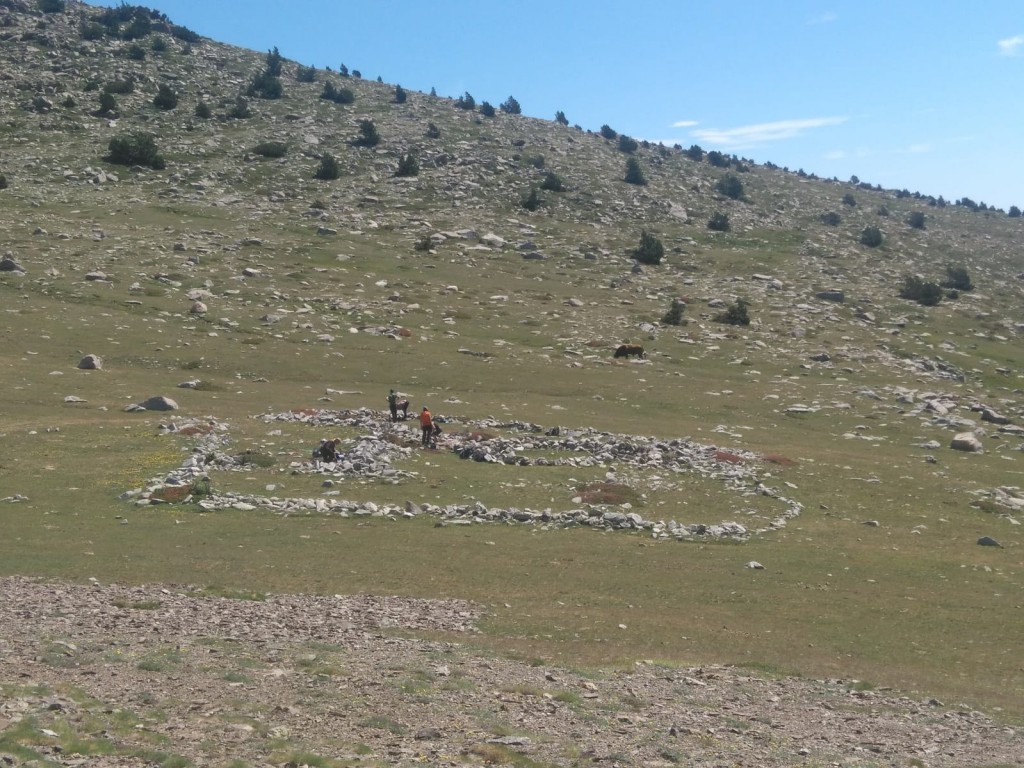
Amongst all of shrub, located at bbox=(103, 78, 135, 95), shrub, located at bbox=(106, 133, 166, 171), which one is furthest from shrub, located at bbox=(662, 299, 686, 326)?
shrub, located at bbox=(103, 78, 135, 95)

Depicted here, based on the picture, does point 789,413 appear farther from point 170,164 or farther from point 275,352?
point 170,164

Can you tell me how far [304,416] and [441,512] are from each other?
46.9 feet

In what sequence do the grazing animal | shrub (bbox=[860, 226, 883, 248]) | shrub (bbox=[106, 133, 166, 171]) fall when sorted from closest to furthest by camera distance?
the grazing animal → shrub (bbox=[106, 133, 166, 171]) → shrub (bbox=[860, 226, 883, 248])

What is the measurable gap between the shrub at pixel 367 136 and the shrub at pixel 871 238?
6353 cm

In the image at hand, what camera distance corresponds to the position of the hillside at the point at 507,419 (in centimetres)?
1873

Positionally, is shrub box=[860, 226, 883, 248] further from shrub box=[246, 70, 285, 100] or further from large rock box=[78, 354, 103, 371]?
large rock box=[78, 354, 103, 371]

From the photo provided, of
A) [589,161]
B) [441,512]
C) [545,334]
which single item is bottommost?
[441,512]

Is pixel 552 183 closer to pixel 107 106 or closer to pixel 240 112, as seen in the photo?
pixel 240 112

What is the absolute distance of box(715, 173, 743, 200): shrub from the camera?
5027 inches

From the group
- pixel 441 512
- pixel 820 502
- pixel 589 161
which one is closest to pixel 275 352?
pixel 441 512

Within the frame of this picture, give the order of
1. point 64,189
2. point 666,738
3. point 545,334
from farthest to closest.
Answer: point 64,189
point 545,334
point 666,738

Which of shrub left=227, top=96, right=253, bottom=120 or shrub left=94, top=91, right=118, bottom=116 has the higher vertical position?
shrub left=227, top=96, right=253, bottom=120

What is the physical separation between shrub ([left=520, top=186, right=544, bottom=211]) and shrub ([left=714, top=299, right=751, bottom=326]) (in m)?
34.9

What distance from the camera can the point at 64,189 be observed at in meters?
86.4
